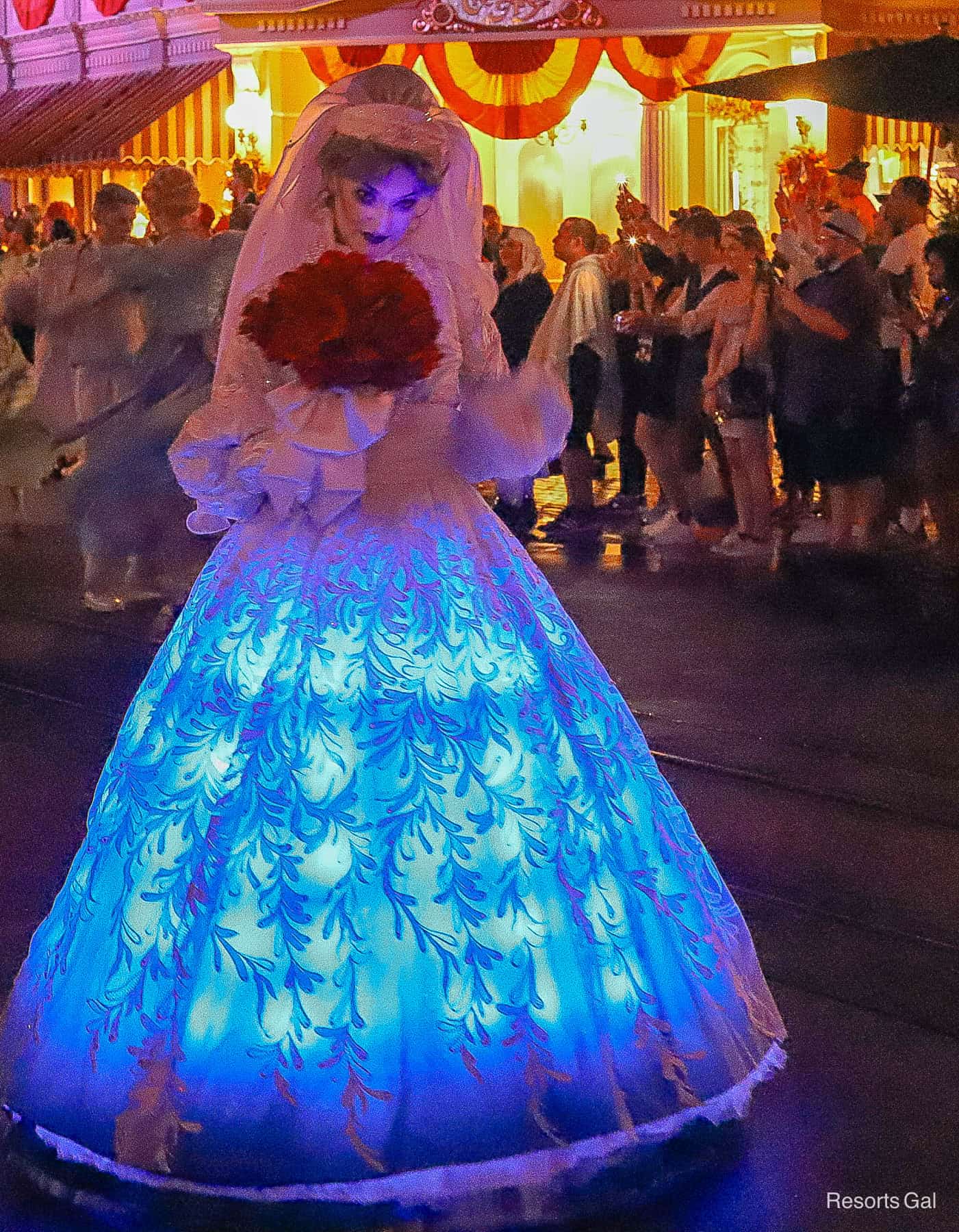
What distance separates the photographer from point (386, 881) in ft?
8.79

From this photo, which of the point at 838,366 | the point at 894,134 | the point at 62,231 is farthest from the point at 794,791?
the point at 894,134

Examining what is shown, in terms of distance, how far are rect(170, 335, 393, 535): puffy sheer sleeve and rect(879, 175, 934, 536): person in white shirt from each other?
6.02 meters

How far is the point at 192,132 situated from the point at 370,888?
19561 millimetres

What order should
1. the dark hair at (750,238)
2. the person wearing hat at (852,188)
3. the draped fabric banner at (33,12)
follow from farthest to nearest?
the draped fabric banner at (33,12) < the person wearing hat at (852,188) < the dark hair at (750,238)

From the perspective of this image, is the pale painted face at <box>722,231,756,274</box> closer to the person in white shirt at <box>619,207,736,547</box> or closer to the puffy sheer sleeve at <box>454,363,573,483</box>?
the person in white shirt at <box>619,207,736,547</box>

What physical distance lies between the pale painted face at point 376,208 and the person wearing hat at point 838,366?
5.71 meters

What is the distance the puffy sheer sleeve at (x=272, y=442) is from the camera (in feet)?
9.32

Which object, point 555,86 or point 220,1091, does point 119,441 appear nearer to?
point 220,1091

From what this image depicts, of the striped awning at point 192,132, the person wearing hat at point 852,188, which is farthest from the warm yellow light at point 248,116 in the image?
the person wearing hat at point 852,188

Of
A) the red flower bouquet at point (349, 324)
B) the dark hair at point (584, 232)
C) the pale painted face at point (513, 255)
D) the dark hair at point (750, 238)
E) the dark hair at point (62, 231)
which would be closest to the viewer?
the red flower bouquet at point (349, 324)

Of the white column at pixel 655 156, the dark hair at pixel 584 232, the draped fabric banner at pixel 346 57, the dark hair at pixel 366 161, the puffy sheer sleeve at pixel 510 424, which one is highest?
the draped fabric banner at pixel 346 57

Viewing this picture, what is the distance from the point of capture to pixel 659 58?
17.2m

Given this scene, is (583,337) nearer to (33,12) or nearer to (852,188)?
(852,188)

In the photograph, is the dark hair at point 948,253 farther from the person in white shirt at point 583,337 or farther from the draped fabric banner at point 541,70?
the draped fabric banner at point 541,70
